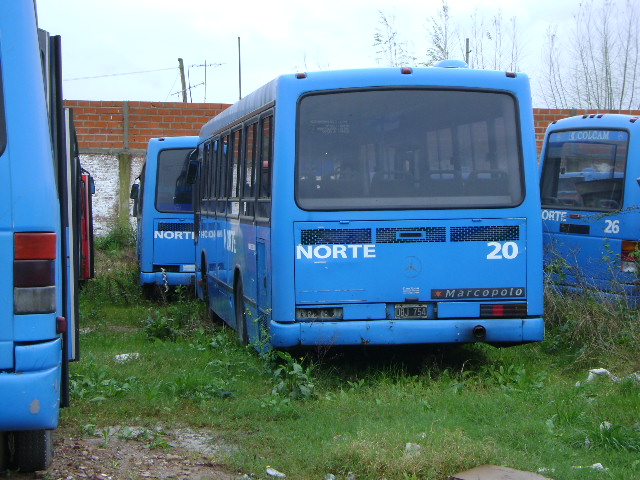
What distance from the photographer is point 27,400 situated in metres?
4.41

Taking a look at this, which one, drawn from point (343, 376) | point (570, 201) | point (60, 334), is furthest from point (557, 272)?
point (60, 334)

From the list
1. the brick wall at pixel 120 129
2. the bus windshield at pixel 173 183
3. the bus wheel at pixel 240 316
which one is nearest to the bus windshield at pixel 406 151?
the bus wheel at pixel 240 316

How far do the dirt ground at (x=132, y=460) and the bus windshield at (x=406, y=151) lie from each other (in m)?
2.53

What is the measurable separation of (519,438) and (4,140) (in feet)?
11.8

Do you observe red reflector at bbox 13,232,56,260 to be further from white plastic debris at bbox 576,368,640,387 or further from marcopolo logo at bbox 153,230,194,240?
marcopolo logo at bbox 153,230,194,240

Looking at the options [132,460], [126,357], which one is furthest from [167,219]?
[132,460]

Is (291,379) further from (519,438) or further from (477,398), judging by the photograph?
(519,438)

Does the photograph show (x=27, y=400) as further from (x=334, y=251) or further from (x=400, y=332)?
(x=400, y=332)

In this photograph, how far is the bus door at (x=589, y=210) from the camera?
10227mm

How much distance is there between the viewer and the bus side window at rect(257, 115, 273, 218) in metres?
8.09

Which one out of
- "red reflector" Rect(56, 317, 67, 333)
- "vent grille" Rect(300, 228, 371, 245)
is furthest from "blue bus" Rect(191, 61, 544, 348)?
"red reflector" Rect(56, 317, 67, 333)

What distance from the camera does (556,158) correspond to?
12.3 meters

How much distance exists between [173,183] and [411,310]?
865 centimetres

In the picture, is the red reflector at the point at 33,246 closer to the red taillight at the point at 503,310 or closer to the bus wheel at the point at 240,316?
the red taillight at the point at 503,310
